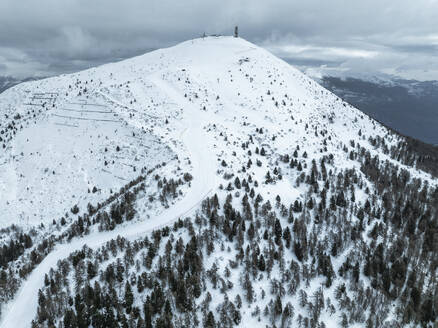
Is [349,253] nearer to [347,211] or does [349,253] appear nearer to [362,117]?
[347,211]

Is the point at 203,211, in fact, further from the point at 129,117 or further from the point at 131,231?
the point at 129,117

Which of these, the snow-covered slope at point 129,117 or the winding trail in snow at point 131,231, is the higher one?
the snow-covered slope at point 129,117

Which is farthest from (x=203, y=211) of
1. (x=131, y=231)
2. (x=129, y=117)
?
(x=129, y=117)

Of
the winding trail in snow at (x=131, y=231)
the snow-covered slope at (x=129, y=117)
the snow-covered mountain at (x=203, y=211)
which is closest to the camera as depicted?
the snow-covered mountain at (x=203, y=211)

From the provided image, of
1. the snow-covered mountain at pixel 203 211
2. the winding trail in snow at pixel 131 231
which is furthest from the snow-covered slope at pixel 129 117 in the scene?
the winding trail in snow at pixel 131 231

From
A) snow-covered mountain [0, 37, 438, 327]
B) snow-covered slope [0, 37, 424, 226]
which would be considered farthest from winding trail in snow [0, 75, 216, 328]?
snow-covered slope [0, 37, 424, 226]

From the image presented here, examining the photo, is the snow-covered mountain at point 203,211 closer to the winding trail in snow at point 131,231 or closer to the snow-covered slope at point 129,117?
the winding trail in snow at point 131,231

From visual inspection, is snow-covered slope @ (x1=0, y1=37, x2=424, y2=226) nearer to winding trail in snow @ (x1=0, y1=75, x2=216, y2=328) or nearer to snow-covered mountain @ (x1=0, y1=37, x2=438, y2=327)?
snow-covered mountain @ (x1=0, y1=37, x2=438, y2=327)
